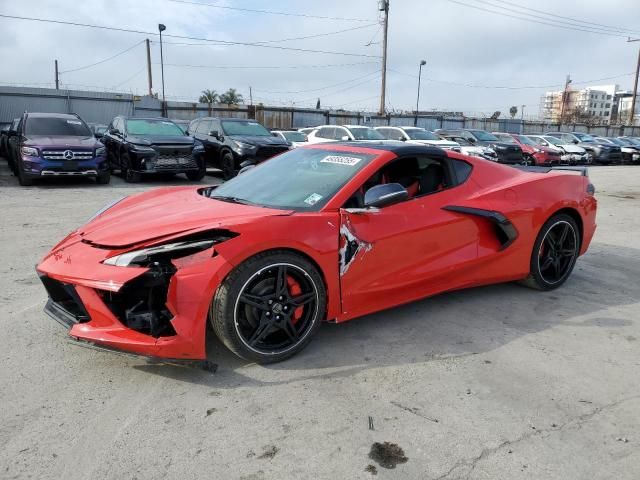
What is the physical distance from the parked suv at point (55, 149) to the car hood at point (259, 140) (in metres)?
3.26

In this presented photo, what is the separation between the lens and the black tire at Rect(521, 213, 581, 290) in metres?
Result: 4.59

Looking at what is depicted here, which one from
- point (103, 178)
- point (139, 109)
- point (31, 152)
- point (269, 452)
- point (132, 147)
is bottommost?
point (269, 452)

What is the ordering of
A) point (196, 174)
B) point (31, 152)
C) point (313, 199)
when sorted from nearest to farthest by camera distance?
point (313, 199), point (31, 152), point (196, 174)

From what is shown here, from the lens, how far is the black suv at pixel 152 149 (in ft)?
38.9

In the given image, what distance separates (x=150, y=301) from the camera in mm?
2863

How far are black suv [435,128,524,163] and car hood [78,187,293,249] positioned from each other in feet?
63.0

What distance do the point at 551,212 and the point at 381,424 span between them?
2.87 metres

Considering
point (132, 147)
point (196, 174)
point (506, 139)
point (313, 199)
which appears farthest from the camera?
point (506, 139)

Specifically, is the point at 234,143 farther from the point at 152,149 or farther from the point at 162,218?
the point at 162,218

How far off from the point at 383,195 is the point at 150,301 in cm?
160

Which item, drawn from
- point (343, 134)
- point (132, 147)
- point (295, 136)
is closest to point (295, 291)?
point (132, 147)

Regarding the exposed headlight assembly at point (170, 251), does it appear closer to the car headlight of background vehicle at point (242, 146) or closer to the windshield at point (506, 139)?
the car headlight of background vehicle at point (242, 146)

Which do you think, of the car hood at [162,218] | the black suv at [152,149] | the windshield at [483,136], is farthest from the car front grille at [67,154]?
the windshield at [483,136]

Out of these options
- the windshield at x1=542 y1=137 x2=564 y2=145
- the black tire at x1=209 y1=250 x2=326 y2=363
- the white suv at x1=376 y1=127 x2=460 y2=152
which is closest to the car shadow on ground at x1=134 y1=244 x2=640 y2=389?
the black tire at x1=209 y1=250 x2=326 y2=363
